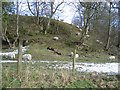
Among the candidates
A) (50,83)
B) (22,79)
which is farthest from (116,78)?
(22,79)

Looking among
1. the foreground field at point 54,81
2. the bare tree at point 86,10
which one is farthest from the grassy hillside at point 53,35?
the foreground field at point 54,81

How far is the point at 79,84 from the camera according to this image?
981 centimetres

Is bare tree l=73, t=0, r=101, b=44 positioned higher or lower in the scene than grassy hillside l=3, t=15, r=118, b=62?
higher

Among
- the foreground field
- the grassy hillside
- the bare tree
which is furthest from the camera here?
the bare tree

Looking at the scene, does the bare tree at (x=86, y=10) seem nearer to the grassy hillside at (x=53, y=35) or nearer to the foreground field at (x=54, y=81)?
the grassy hillside at (x=53, y=35)

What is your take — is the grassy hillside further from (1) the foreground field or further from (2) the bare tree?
(1) the foreground field

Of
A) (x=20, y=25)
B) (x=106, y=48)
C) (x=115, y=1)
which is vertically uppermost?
(x=115, y=1)

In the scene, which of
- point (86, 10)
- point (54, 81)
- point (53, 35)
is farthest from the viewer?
point (53, 35)

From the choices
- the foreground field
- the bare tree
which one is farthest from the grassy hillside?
the foreground field

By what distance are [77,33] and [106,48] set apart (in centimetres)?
683

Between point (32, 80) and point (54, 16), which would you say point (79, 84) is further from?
point (54, 16)

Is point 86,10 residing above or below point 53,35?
above

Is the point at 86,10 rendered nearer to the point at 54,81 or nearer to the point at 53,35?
the point at 53,35

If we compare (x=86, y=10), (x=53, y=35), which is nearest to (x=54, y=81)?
(x=86, y=10)
